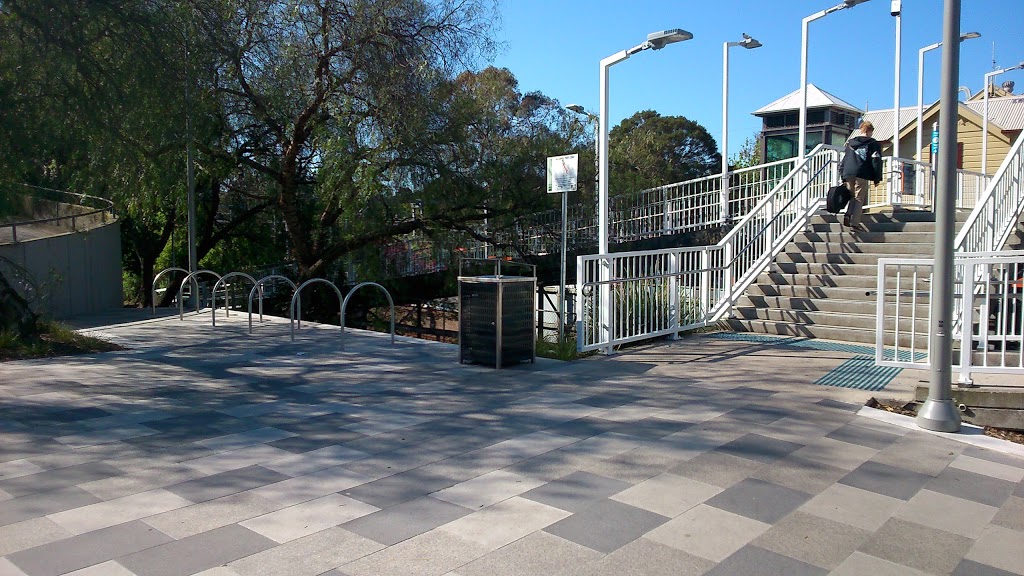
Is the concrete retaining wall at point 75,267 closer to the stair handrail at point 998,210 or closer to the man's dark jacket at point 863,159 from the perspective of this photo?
the man's dark jacket at point 863,159

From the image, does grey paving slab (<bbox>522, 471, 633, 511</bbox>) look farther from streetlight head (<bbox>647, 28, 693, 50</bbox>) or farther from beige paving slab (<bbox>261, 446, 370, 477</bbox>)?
streetlight head (<bbox>647, 28, 693, 50</bbox>)

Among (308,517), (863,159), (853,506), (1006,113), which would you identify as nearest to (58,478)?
(308,517)

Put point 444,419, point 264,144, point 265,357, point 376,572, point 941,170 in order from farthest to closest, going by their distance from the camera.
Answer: point 264,144
point 265,357
point 444,419
point 941,170
point 376,572

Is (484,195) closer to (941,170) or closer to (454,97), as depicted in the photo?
(454,97)

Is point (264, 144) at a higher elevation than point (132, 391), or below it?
higher

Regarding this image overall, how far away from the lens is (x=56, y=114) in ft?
32.7

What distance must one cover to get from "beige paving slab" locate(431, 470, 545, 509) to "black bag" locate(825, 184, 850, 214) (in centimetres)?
939

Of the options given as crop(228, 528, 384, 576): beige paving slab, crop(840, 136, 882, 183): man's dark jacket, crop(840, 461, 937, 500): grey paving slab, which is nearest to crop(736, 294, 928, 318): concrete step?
crop(840, 136, 882, 183): man's dark jacket

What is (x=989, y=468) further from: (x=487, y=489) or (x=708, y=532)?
(x=487, y=489)

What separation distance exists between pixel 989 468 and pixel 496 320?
4860mm

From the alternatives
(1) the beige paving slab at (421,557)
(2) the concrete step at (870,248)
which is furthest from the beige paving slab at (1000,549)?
(2) the concrete step at (870,248)

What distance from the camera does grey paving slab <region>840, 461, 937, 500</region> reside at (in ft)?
15.8

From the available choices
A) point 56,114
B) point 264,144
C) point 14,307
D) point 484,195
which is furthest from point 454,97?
point 14,307

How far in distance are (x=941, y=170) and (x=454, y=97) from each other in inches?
479
